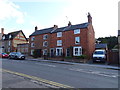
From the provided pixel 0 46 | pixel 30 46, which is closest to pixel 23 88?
pixel 30 46

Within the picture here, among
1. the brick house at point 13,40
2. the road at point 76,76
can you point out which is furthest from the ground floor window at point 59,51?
the brick house at point 13,40

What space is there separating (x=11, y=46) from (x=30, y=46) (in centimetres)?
1395

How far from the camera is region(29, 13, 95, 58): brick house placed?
25062 mm

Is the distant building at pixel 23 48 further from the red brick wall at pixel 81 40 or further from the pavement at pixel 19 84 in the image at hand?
the pavement at pixel 19 84

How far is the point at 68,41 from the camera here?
2762 centimetres

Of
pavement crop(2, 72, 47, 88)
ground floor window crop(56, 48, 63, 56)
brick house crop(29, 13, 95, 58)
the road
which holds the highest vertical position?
brick house crop(29, 13, 95, 58)

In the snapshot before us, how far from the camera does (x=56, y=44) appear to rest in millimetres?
29938

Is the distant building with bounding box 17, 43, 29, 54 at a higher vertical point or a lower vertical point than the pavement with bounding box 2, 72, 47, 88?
higher

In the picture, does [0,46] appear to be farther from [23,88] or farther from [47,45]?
[23,88]

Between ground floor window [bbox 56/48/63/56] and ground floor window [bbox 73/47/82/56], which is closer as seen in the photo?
ground floor window [bbox 73/47/82/56]

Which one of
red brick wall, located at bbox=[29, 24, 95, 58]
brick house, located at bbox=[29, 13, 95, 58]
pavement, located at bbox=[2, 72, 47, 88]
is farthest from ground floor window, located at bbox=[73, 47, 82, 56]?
pavement, located at bbox=[2, 72, 47, 88]

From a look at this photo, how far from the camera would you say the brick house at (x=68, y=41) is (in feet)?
82.2

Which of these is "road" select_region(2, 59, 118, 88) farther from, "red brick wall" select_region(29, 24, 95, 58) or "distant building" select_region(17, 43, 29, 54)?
"distant building" select_region(17, 43, 29, 54)

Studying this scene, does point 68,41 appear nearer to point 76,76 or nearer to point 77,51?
point 77,51
